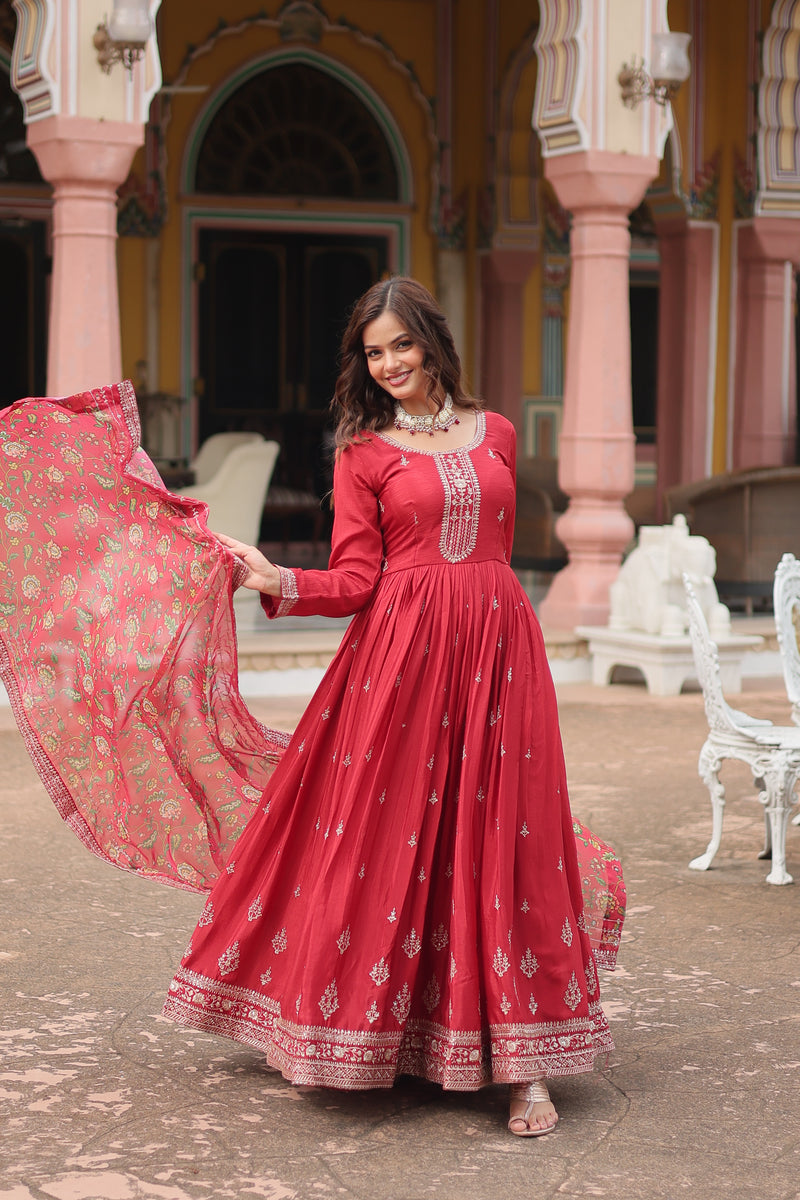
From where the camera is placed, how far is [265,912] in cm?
305

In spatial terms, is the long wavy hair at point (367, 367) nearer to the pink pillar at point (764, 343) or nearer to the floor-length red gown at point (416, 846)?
the floor-length red gown at point (416, 846)

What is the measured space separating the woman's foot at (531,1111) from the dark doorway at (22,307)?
8.90m

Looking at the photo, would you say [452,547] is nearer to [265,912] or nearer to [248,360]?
[265,912]

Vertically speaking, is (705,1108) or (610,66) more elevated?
(610,66)

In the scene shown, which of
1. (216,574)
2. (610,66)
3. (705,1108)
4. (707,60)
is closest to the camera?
(705,1108)

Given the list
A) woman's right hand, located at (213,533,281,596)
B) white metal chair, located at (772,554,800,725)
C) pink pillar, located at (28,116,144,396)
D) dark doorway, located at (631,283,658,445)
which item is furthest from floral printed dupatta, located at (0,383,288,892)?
dark doorway, located at (631,283,658,445)

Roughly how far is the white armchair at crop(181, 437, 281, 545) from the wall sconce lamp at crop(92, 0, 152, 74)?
195 centimetres

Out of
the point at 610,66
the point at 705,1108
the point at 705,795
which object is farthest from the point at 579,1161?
the point at 610,66

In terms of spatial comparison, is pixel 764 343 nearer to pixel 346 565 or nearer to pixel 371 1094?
pixel 346 565

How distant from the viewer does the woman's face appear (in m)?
3.12

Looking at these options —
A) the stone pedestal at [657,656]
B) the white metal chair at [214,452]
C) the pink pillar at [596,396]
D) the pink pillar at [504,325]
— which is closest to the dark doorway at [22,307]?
the white metal chair at [214,452]

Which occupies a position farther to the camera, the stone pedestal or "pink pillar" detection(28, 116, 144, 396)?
the stone pedestal

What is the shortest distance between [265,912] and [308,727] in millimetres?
330

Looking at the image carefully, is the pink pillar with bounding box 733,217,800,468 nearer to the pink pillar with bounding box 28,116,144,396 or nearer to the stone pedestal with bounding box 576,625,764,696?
the stone pedestal with bounding box 576,625,764,696
